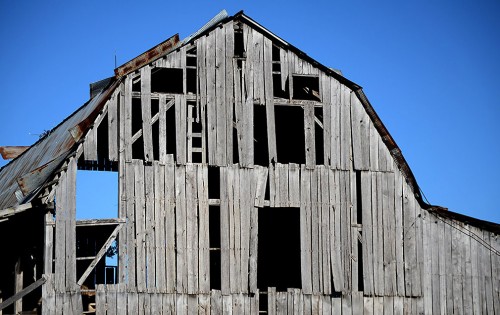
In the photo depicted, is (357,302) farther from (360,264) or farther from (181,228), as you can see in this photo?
(181,228)

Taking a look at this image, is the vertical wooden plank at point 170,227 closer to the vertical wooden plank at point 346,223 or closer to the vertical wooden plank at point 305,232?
the vertical wooden plank at point 305,232

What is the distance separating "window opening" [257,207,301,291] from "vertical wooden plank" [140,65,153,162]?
5.51 meters

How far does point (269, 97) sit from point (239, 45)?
167 cm

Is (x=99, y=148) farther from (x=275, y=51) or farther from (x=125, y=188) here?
(x=275, y=51)

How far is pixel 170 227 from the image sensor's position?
24.1 meters

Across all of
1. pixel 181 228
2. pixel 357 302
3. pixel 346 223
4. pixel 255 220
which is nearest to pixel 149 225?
pixel 181 228

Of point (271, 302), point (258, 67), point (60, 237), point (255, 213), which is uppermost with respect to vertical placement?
point (258, 67)

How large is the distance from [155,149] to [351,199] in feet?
23.6

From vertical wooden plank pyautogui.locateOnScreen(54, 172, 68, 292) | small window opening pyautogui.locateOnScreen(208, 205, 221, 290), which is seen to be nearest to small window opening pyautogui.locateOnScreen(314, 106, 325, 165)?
small window opening pyautogui.locateOnScreen(208, 205, 221, 290)

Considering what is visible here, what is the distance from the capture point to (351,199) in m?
25.4

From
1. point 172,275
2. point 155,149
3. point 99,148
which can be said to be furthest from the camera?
point 155,149

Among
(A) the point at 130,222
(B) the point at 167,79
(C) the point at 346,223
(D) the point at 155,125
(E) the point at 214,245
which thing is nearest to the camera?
(A) the point at 130,222

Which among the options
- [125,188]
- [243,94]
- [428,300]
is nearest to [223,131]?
[243,94]

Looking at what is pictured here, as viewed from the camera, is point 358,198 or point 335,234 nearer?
point 335,234
